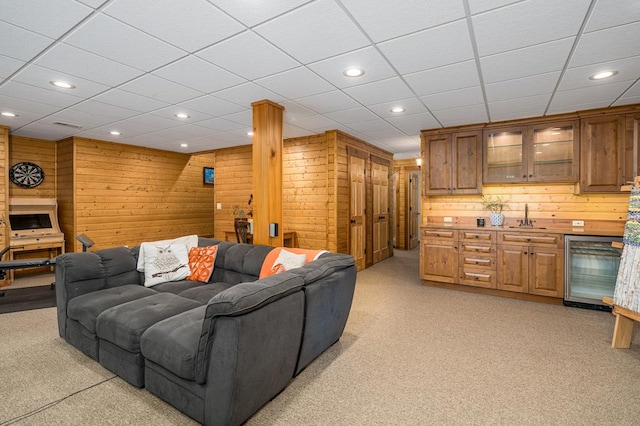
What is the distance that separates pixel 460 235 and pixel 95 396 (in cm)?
452

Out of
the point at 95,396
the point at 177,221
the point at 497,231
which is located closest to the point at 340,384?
the point at 95,396

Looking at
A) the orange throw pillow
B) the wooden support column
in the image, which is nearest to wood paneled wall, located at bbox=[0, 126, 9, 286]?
the orange throw pillow

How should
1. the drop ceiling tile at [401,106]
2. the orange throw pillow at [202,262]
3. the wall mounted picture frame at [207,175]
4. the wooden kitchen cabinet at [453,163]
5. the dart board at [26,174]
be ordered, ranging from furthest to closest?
the wall mounted picture frame at [207,175], the dart board at [26,174], the wooden kitchen cabinet at [453,163], the drop ceiling tile at [401,106], the orange throw pillow at [202,262]

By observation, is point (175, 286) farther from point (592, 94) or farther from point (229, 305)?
point (592, 94)

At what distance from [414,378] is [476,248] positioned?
2.80 m

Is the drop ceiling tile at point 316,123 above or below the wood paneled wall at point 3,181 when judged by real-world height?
above

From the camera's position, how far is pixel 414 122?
189 inches

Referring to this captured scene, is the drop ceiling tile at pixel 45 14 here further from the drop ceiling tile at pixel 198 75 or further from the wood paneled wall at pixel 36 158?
the wood paneled wall at pixel 36 158

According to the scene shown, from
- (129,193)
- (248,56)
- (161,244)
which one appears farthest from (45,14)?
(129,193)

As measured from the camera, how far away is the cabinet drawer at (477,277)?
14.7 ft

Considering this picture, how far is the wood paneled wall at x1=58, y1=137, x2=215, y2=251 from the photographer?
5945 millimetres

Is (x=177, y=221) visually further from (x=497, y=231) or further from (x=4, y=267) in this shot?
(x=497, y=231)

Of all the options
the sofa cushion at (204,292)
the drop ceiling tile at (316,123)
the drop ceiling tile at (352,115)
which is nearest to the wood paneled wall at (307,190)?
the drop ceiling tile at (316,123)

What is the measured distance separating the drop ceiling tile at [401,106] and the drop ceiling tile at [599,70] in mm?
1431
